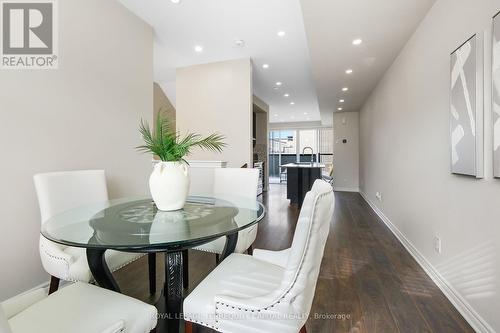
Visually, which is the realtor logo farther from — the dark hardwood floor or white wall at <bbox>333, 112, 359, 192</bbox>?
white wall at <bbox>333, 112, 359, 192</bbox>

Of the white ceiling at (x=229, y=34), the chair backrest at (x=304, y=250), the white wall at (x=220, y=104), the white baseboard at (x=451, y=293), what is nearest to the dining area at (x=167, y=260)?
the chair backrest at (x=304, y=250)

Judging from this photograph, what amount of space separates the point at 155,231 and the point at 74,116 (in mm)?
1747

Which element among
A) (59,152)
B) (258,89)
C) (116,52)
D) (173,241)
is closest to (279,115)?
(258,89)

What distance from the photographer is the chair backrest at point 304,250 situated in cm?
83

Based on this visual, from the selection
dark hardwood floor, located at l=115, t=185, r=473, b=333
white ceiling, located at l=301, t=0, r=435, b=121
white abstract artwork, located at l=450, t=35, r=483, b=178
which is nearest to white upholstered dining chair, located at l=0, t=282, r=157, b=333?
dark hardwood floor, located at l=115, t=185, r=473, b=333

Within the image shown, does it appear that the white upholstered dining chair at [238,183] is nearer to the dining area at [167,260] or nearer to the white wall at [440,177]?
the dining area at [167,260]

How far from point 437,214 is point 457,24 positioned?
59.5 inches

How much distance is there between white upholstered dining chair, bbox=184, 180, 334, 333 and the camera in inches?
33.0

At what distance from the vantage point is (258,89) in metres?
5.96

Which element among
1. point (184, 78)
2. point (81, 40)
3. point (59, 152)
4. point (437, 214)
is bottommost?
point (437, 214)

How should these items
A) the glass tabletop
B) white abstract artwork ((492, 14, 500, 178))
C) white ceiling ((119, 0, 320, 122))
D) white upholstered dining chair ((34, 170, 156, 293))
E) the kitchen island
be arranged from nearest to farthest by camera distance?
the glass tabletop → white abstract artwork ((492, 14, 500, 178)) → white upholstered dining chair ((34, 170, 156, 293)) → white ceiling ((119, 0, 320, 122)) → the kitchen island

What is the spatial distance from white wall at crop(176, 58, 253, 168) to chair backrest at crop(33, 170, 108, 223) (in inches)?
95.4

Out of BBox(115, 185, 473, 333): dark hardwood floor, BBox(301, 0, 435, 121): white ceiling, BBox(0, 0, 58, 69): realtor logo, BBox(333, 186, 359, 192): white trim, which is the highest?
BBox(301, 0, 435, 121): white ceiling

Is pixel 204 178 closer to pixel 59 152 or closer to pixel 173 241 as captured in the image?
pixel 59 152
